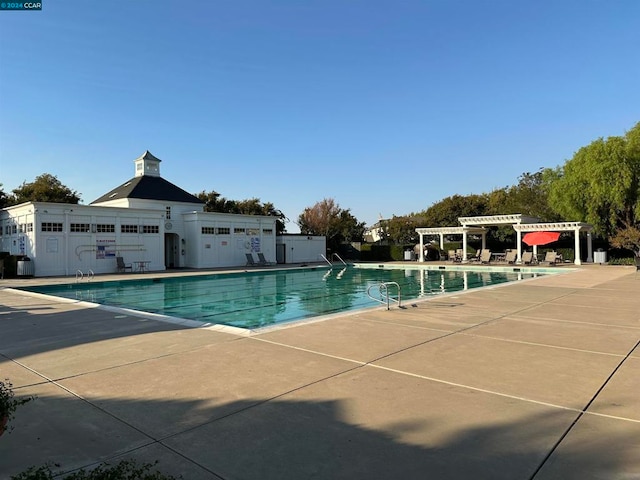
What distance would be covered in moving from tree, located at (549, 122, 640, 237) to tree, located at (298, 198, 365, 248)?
20610 mm

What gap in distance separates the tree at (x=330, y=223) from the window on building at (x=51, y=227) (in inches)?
969

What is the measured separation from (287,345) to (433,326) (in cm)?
283

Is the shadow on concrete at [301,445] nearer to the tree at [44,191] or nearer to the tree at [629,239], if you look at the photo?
the tree at [629,239]

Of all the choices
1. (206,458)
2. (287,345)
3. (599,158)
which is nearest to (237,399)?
(206,458)

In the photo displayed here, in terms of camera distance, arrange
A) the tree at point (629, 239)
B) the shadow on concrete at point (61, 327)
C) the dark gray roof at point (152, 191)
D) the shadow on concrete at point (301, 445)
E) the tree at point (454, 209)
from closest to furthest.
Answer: the shadow on concrete at point (301, 445) → the shadow on concrete at point (61, 327) → the tree at point (629, 239) → the dark gray roof at point (152, 191) → the tree at point (454, 209)

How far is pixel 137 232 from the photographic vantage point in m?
25.7

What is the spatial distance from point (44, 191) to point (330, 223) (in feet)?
87.3

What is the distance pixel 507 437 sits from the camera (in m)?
3.28

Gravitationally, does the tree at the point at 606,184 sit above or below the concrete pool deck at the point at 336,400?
above

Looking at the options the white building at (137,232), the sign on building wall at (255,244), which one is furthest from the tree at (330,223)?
the white building at (137,232)

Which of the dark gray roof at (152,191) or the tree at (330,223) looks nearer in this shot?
the dark gray roof at (152,191)

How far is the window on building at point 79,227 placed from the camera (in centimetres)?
2298

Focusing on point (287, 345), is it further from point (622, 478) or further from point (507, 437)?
point (622, 478)

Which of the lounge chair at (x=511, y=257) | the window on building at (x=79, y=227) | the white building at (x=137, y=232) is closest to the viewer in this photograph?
the white building at (x=137, y=232)
